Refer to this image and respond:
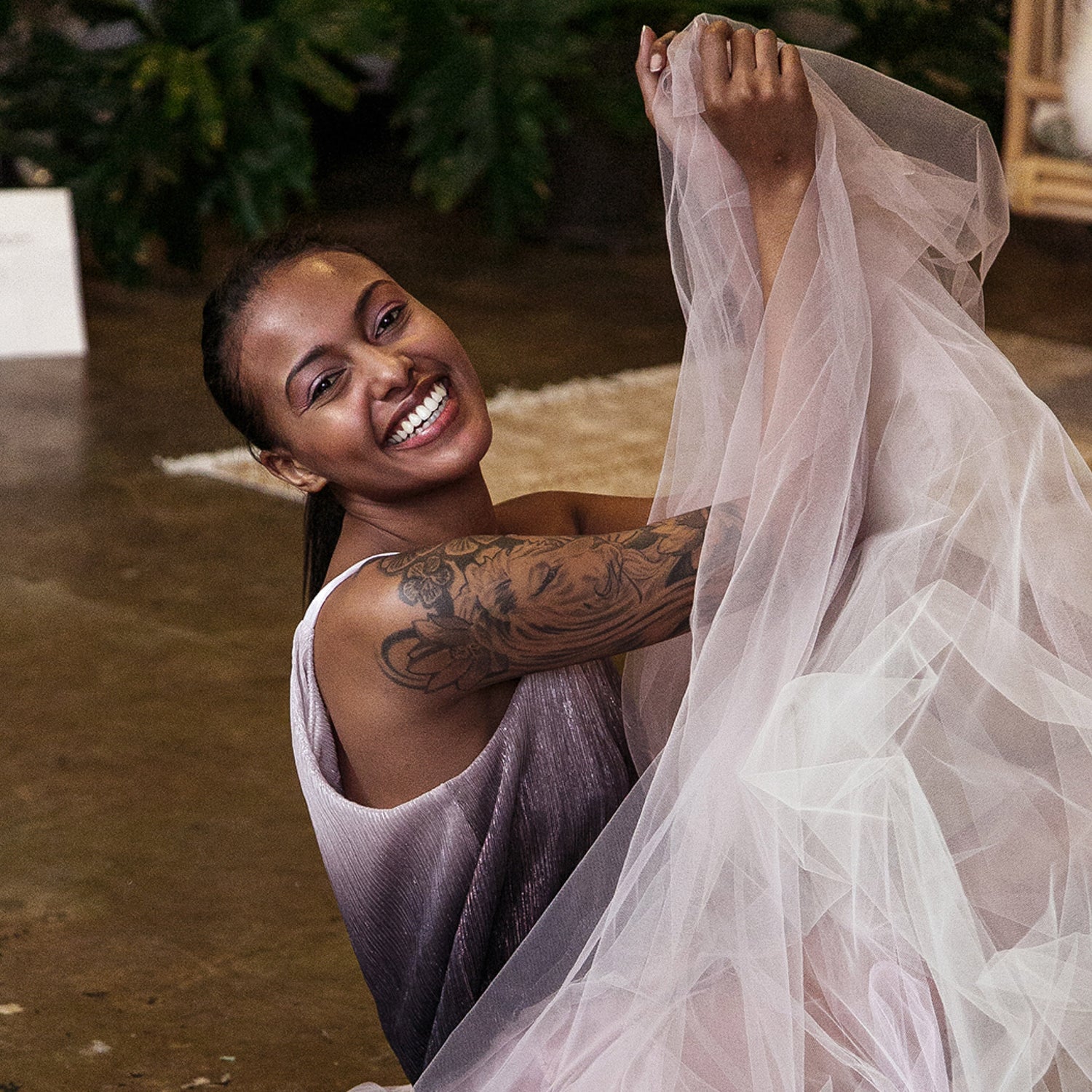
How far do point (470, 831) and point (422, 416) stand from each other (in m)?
0.33

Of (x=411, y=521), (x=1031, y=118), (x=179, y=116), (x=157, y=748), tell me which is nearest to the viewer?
(x=411, y=521)

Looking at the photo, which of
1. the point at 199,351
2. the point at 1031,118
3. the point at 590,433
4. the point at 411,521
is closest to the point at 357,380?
the point at 411,521

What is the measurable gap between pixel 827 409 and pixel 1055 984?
43 centimetres

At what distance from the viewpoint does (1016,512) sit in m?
1.20

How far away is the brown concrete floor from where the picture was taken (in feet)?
5.71

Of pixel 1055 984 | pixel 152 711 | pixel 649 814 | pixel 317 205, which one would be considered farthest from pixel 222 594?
pixel 317 205

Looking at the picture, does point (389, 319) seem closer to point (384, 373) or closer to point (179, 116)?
point (384, 373)

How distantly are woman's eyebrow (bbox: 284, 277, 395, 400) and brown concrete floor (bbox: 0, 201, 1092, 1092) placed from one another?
0.74 meters

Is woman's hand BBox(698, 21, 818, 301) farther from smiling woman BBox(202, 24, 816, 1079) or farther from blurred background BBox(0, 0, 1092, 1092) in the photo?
blurred background BBox(0, 0, 1092, 1092)

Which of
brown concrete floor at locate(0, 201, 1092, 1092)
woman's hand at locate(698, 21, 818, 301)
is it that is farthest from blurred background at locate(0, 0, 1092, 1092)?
woman's hand at locate(698, 21, 818, 301)

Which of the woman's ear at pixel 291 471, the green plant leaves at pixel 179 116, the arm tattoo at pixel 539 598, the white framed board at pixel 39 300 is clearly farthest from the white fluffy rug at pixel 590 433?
the arm tattoo at pixel 539 598

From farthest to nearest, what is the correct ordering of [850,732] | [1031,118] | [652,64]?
[1031,118]
[652,64]
[850,732]

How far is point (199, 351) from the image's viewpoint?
15.0 feet

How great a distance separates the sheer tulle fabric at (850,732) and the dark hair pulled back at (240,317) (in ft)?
1.02
